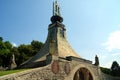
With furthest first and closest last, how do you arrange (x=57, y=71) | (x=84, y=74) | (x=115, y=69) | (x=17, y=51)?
1. (x=17, y=51)
2. (x=115, y=69)
3. (x=84, y=74)
4. (x=57, y=71)

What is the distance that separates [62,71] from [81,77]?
5.19 meters

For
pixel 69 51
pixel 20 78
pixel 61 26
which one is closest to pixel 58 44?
pixel 69 51

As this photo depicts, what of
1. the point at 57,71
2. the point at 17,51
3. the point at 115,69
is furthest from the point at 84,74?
the point at 17,51

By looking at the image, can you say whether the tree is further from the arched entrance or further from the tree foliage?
the tree foliage

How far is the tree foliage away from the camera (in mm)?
40219

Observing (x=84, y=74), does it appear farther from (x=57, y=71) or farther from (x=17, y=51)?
(x=17, y=51)

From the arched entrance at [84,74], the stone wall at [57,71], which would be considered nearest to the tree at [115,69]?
the stone wall at [57,71]

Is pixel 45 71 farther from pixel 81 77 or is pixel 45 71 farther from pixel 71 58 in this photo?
pixel 81 77

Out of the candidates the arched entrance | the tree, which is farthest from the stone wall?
the tree

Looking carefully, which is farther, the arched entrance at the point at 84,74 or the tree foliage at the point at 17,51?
the tree foliage at the point at 17,51

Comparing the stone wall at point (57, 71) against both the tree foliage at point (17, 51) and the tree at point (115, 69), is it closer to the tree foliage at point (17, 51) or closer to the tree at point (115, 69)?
the tree at point (115, 69)

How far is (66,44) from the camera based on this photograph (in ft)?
100

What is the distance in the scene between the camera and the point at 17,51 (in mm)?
41531

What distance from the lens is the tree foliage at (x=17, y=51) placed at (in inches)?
1583
